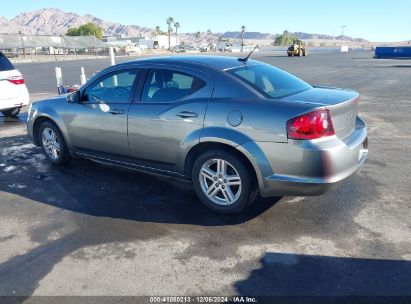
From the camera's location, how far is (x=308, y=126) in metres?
3.52

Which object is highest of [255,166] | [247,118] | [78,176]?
[247,118]

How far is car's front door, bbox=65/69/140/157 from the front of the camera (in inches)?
188

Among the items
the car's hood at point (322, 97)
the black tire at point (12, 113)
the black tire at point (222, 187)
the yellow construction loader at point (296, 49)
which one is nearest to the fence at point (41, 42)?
the yellow construction loader at point (296, 49)

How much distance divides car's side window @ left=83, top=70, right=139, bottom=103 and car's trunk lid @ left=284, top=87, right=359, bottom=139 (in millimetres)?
2080

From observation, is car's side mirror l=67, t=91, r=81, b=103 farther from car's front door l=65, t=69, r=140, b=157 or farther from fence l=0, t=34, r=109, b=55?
fence l=0, t=34, r=109, b=55

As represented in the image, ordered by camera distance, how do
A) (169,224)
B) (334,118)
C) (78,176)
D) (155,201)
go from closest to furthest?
(334,118) < (169,224) < (155,201) < (78,176)

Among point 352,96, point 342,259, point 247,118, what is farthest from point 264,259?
point 352,96

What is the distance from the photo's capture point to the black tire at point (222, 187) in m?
3.92

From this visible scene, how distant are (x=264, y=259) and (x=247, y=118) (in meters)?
1.37

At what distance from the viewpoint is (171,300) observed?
281 centimetres

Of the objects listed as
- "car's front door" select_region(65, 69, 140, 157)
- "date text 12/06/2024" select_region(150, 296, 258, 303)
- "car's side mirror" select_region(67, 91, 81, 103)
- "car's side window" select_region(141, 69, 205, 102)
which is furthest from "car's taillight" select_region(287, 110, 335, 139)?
"car's side mirror" select_region(67, 91, 81, 103)

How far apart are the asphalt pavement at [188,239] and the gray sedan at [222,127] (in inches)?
14.6

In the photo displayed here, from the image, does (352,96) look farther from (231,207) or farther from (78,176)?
(78,176)

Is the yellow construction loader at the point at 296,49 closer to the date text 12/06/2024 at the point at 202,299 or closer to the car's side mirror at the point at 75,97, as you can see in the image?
the car's side mirror at the point at 75,97
